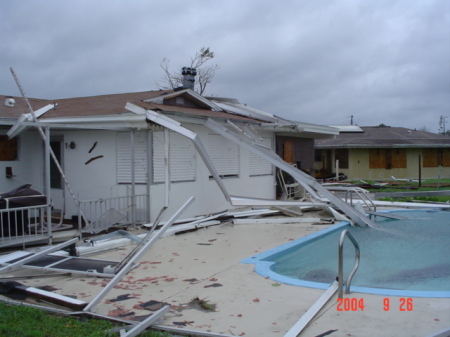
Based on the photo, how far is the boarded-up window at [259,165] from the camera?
48.2 feet

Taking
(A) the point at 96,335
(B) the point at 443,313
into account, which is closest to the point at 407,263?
(B) the point at 443,313

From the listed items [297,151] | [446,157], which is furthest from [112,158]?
[446,157]

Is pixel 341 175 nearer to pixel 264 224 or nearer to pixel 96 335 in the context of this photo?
pixel 264 224

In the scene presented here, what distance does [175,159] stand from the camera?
37.7 ft

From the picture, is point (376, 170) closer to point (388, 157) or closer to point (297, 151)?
point (388, 157)

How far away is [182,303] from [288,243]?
4.14m

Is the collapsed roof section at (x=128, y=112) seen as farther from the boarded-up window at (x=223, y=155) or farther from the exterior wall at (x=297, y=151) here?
the boarded-up window at (x=223, y=155)

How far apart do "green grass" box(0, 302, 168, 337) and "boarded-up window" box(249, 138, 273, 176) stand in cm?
1033

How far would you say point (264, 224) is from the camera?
11.5m

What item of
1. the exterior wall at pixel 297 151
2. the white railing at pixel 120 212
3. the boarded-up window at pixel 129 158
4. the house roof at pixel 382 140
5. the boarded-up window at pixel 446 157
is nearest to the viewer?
the white railing at pixel 120 212

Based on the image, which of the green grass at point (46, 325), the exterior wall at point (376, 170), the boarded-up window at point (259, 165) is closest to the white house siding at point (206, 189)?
the boarded-up window at point (259, 165)

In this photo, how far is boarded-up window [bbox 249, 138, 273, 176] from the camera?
14688 millimetres

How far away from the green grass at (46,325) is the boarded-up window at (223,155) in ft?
27.9

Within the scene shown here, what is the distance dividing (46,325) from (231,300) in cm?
209
